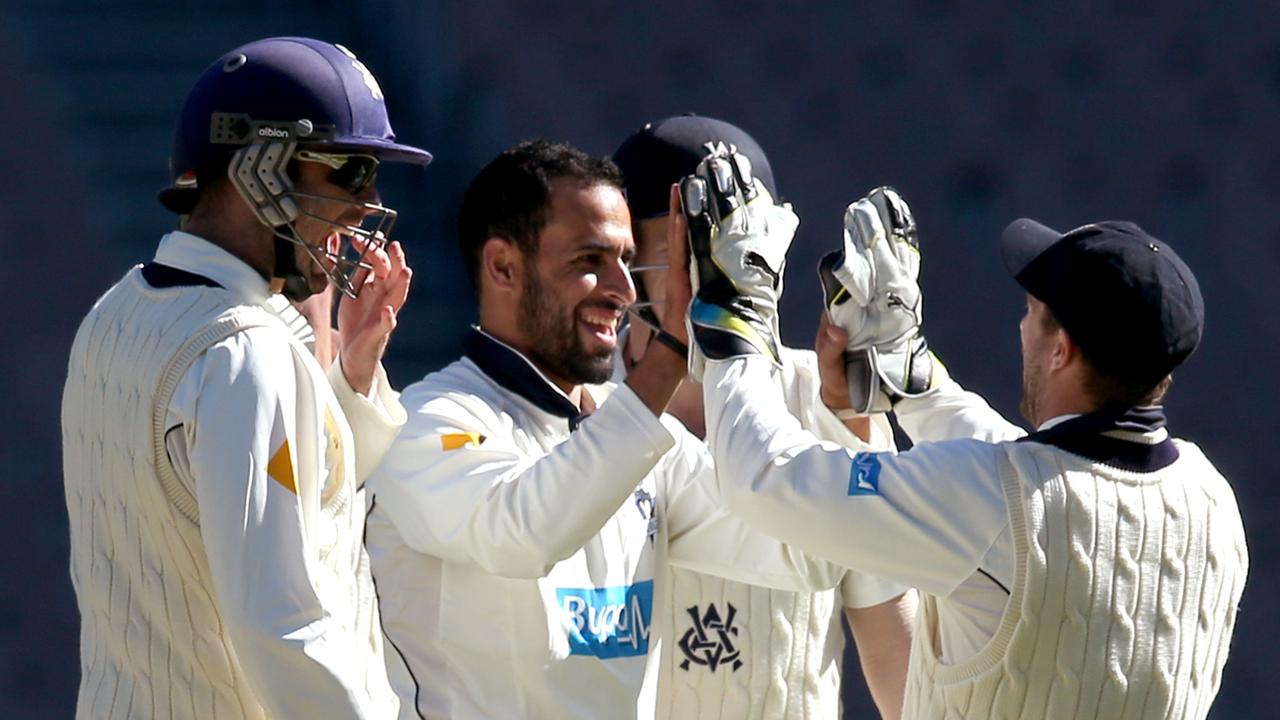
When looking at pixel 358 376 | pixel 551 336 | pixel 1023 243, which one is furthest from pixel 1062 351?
pixel 358 376

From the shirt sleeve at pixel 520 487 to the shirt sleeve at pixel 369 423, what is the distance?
60 millimetres

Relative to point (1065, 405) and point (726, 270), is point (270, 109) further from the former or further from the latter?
point (1065, 405)

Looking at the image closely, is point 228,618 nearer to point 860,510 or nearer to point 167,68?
point 860,510

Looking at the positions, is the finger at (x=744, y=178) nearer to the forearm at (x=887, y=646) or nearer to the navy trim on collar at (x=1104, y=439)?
the navy trim on collar at (x=1104, y=439)

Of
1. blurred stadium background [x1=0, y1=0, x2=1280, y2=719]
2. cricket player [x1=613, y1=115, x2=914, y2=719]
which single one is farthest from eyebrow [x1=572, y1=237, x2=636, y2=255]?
blurred stadium background [x1=0, y1=0, x2=1280, y2=719]

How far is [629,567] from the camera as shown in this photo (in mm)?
3014

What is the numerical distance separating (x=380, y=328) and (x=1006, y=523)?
0.98 m

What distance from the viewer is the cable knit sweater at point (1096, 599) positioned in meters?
2.59

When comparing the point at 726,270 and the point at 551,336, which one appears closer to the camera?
the point at 726,270

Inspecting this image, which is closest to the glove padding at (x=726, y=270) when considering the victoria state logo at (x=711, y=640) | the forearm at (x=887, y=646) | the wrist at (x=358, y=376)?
the wrist at (x=358, y=376)

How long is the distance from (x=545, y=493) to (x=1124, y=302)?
32.0 inches

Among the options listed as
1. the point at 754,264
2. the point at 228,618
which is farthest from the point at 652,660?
the point at 228,618

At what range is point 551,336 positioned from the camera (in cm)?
310

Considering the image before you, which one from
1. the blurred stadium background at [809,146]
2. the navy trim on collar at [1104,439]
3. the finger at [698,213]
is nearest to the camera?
the navy trim on collar at [1104,439]
